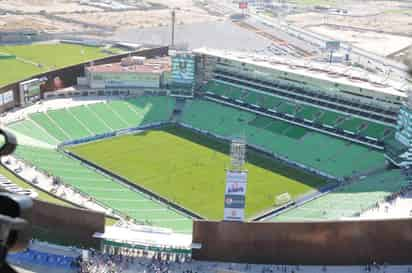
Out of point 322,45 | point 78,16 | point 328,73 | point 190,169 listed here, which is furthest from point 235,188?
point 78,16

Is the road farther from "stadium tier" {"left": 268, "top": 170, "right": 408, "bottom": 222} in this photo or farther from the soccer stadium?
"stadium tier" {"left": 268, "top": 170, "right": 408, "bottom": 222}

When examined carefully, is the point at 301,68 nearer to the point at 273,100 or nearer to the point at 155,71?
the point at 273,100

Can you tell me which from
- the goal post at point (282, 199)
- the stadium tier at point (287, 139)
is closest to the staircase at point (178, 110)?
the stadium tier at point (287, 139)

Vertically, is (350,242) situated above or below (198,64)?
below

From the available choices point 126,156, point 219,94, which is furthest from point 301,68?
point 126,156

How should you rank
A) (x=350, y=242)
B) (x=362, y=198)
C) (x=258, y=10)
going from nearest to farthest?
(x=350, y=242)
(x=362, y=198)
(x=258, y=10)

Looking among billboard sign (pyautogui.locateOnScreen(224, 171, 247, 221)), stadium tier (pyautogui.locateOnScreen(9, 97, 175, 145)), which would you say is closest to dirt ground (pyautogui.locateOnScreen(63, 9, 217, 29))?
stadium tier (pyautogui.locateOnScreen(9, 97, 175, 145))
